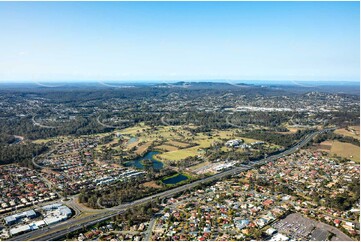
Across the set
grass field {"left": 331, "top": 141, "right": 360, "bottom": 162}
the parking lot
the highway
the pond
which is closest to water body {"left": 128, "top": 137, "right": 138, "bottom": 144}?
the pond

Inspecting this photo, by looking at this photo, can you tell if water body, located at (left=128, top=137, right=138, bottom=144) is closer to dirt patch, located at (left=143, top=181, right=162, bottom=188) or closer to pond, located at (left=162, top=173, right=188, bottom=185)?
pond, located at (left=162, top=173, right=188, bottom=185)

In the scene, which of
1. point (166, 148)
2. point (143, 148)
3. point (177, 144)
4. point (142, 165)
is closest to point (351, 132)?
point (177, 144)

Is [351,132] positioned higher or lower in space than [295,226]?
higher

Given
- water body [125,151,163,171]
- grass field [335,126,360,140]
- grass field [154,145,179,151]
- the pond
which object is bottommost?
water body [125,151,163,171]

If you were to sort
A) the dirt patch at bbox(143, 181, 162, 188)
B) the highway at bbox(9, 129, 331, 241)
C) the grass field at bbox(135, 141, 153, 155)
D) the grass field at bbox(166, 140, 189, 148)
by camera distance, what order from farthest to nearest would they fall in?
the grass field at bbox(166, 140, 189, 148)
the grass field at bbox(135, 141, 153, 155)
the dirt patch at bbox(143, 181, 162, 188)
the highway at bbox(9, 129, 331, 241)

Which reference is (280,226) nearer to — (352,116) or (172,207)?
(172,207)

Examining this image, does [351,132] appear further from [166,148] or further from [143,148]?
[143,148]

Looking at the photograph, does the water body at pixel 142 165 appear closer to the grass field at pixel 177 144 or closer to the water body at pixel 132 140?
the grass field at pixel 177 144

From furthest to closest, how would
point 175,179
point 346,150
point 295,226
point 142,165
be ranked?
point 346,150, point 142,165, point 175,179, point 295,226
